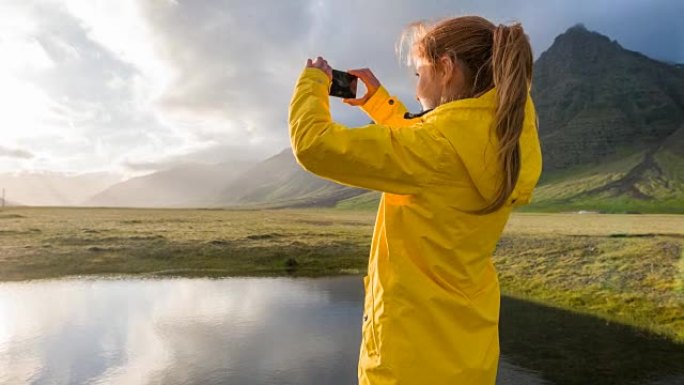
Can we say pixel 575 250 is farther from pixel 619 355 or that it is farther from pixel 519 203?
pixel 519 203

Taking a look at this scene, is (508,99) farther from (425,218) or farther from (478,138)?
(425,218)

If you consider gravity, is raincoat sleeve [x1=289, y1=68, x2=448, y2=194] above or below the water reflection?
above

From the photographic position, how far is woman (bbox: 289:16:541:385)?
234 cm

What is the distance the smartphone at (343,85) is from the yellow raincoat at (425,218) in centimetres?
24

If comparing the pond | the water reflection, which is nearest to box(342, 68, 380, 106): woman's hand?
the pond

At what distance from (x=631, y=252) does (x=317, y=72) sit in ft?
155

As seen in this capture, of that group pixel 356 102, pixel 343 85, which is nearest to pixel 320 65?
pixel 343 85

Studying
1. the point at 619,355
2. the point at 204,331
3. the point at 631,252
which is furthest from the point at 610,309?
the point at 204,331

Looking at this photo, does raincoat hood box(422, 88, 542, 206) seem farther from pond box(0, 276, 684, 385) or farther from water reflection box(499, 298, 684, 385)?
water reflection box(499, 298, 684, 385)

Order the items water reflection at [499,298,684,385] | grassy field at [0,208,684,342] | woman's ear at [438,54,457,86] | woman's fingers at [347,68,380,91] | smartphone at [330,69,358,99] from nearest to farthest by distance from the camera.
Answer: woman's ear at [438,54,457,86]
smartphone at [330,69,358,99]
woman's fingers at [347,68,380,91]
water reflection at [499,298,684,385]
grassy field at [0,208,684,342]

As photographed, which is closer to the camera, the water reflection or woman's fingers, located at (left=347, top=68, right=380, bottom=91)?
woman's fingers, located at (left=347, top=68, right=380, bottom=91)

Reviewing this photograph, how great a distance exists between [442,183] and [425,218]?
19 centimetres

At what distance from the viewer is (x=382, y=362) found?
8.34ft

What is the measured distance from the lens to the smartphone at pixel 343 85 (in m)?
2.83
